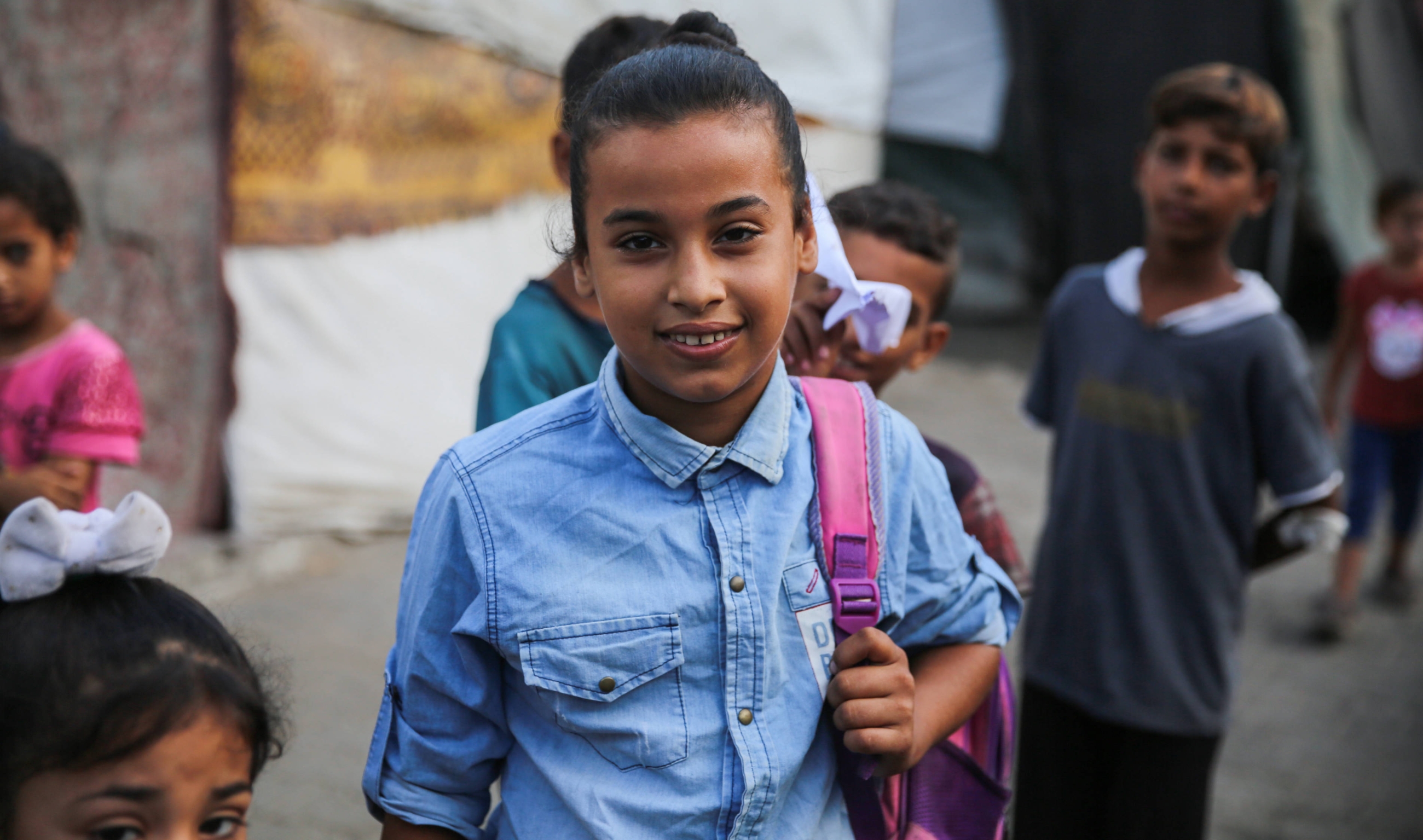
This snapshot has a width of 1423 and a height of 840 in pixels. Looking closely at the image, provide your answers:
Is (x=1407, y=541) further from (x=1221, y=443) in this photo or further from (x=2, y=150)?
(x=2, y=150)

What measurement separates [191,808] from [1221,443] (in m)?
2.13

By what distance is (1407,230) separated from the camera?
5.19 m

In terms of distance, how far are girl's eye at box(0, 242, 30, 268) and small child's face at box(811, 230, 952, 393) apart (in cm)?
161

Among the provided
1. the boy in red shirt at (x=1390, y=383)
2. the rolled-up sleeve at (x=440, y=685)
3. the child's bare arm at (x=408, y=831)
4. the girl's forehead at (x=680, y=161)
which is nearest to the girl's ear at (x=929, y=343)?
the girl's forehead at (x=680, y=161)

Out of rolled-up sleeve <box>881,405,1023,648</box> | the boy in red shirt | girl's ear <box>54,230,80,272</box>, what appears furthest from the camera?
the boy in red shirt

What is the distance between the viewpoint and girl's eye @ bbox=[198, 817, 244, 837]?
136cm

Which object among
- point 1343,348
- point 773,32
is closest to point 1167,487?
point 1343,348

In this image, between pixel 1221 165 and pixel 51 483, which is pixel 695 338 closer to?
pixel 51 483

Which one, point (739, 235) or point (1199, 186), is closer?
point (739, 235)

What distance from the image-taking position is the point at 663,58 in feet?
4.49

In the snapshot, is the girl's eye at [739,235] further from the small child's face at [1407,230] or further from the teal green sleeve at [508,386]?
the small child's face at [1407,230]

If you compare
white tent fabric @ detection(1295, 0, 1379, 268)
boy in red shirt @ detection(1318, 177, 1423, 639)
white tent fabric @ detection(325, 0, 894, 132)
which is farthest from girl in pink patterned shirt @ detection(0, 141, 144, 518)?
white tent fabric @ detection(1295, 0, 1379, 268)

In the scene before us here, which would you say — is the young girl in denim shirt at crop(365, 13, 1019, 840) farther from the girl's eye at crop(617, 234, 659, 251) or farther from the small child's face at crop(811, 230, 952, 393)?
the small child's face at crop(811, 230, 952, 393)

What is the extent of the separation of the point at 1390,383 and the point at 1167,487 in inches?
117
